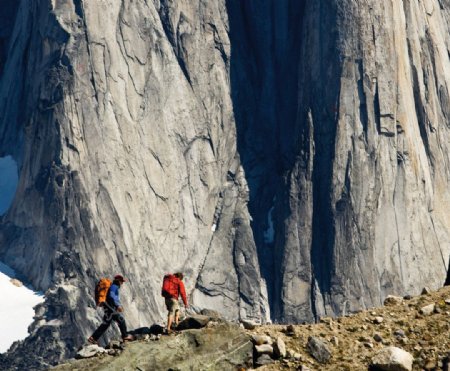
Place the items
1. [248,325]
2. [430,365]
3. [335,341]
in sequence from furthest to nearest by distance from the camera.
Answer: [248,325] < [335,341] < [430,365]

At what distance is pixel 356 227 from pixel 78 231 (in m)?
19.6

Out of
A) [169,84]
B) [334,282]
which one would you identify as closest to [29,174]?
[169,84]

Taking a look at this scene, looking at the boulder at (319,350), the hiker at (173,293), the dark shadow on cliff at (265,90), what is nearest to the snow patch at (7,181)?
the dark shadow on cliff at (265,90)

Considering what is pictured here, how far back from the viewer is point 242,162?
114m

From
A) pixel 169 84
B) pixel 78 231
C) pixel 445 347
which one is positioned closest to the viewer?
pixel 445 347

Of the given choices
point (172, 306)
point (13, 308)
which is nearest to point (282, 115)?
point (13, 308)

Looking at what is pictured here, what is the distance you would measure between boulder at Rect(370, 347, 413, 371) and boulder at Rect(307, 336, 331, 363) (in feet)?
3.40

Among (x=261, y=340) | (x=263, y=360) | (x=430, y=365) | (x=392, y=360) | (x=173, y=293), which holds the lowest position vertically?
(x=430, y=365)

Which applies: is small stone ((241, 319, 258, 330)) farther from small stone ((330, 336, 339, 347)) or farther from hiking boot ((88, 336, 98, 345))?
hiking boot ((88, 336, 98, 345))

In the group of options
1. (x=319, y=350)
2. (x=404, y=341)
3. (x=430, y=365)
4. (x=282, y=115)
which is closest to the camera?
(x=430, y=365)

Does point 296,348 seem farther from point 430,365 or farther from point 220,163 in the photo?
point 220,163

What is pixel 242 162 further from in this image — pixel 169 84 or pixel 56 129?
pixel 56 129

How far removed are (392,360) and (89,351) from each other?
671 centimetres

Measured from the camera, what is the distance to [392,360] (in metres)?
30.5
